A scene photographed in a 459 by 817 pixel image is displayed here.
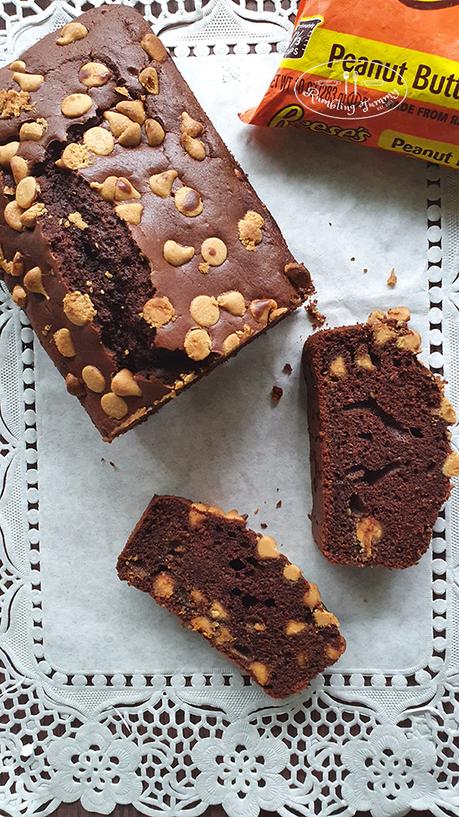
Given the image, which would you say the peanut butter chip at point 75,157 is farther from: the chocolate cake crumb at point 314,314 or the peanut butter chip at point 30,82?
the chocolate cake crumb at point 314,314

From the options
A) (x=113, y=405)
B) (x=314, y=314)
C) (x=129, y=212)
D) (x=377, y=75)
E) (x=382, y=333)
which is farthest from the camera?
(x=314, y=314)

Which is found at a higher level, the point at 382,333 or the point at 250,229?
the point at 250,229

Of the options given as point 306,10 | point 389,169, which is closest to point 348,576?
point 389,169

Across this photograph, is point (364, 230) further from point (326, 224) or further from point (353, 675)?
point (353, 675)

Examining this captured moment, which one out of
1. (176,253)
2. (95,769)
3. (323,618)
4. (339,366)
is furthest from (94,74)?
(95,769)

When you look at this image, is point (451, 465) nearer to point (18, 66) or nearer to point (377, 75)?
point (377, 75)

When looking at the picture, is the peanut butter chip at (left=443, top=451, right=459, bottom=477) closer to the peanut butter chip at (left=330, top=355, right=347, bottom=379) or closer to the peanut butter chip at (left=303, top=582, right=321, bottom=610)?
the peanut butter chip at (left=330, top=355, right=347, bottom=379)
